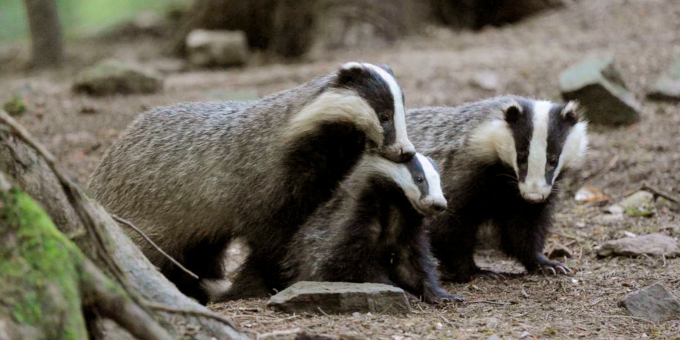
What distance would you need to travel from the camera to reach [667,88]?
8.49m

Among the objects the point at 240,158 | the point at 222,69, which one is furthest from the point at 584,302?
the point at 222,69

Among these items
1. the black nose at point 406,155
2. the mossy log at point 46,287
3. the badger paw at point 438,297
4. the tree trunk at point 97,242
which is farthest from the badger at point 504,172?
the mossy log at point 46,287

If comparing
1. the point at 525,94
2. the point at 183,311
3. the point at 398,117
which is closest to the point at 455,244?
the point at 398,117

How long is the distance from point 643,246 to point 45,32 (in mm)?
9080

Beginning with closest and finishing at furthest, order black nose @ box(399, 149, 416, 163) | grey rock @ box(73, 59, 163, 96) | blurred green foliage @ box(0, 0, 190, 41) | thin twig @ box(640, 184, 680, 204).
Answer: black nose @ box(399, 149, 416, 163)
thin twig @ box(640, 184, 680, 204)
grey rock @ box(73, 59, 163, 96)
blurred green foliage @ box(0, 0, 190, 41)

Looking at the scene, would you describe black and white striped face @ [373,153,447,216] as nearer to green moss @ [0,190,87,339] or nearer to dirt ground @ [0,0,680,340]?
dirt ground @ [0,0,680,340]

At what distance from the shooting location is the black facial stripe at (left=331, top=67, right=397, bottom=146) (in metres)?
4.56

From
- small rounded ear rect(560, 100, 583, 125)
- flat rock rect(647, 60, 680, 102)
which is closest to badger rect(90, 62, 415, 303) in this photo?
small rounded ear rect(560, 100, 583, 125)

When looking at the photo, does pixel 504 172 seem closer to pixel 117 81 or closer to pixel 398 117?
pixel 398 117

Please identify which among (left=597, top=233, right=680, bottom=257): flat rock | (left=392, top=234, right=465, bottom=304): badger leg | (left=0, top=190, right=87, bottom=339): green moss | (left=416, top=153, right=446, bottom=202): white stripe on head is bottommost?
(left=597, top=233, right=680, bottom=257): flat rock

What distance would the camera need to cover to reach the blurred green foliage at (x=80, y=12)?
1750 cm

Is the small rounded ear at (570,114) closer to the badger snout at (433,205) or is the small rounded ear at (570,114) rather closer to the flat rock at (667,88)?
the badger snout at (433,205)

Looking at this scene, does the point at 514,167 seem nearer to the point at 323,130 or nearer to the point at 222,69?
the point at 323,130

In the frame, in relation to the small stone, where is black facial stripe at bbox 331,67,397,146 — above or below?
above
